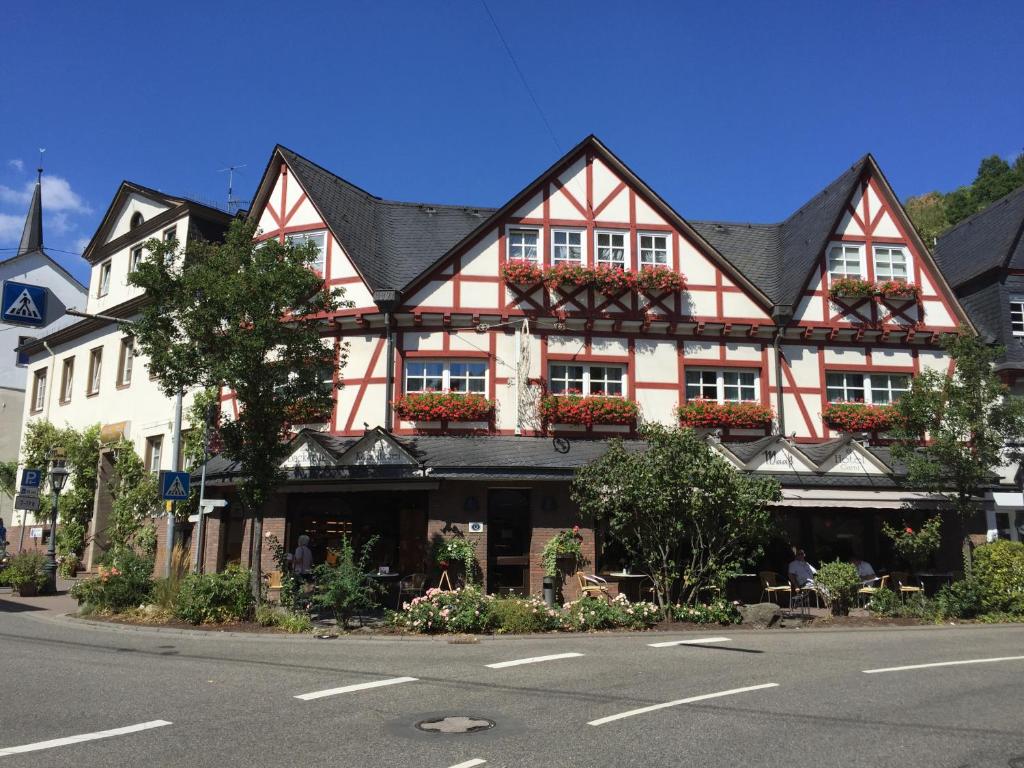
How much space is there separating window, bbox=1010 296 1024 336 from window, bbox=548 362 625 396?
465 inches

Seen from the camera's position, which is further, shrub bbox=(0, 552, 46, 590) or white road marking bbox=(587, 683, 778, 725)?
shrub bbox=(0, 552, 46, 590)

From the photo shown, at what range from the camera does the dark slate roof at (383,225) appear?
74.2ft

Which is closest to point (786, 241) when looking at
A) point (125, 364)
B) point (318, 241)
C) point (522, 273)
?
point (522, 273)

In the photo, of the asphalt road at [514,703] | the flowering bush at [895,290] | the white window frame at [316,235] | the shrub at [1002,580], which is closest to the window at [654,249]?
the flowering bush at [895,290]

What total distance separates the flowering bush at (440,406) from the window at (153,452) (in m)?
9.82

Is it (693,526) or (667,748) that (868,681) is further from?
(693,526)

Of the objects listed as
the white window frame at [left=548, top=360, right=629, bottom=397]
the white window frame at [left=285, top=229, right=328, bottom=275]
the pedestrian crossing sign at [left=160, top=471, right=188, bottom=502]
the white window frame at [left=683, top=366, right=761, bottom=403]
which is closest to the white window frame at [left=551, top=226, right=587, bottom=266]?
the white window frame at [left=548, top=360, right=629, bottom=397]

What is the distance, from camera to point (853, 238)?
23.7 metres

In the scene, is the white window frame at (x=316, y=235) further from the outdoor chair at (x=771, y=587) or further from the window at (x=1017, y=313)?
the window at (x=1017, y=313)

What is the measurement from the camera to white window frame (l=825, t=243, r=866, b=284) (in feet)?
76.4

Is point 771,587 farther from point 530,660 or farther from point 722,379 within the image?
point 530,660

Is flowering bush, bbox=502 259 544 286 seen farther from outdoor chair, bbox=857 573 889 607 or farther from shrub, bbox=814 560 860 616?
outdoor chair, bbox=857 573 889 607

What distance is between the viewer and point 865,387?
22.7m

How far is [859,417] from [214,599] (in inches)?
605
